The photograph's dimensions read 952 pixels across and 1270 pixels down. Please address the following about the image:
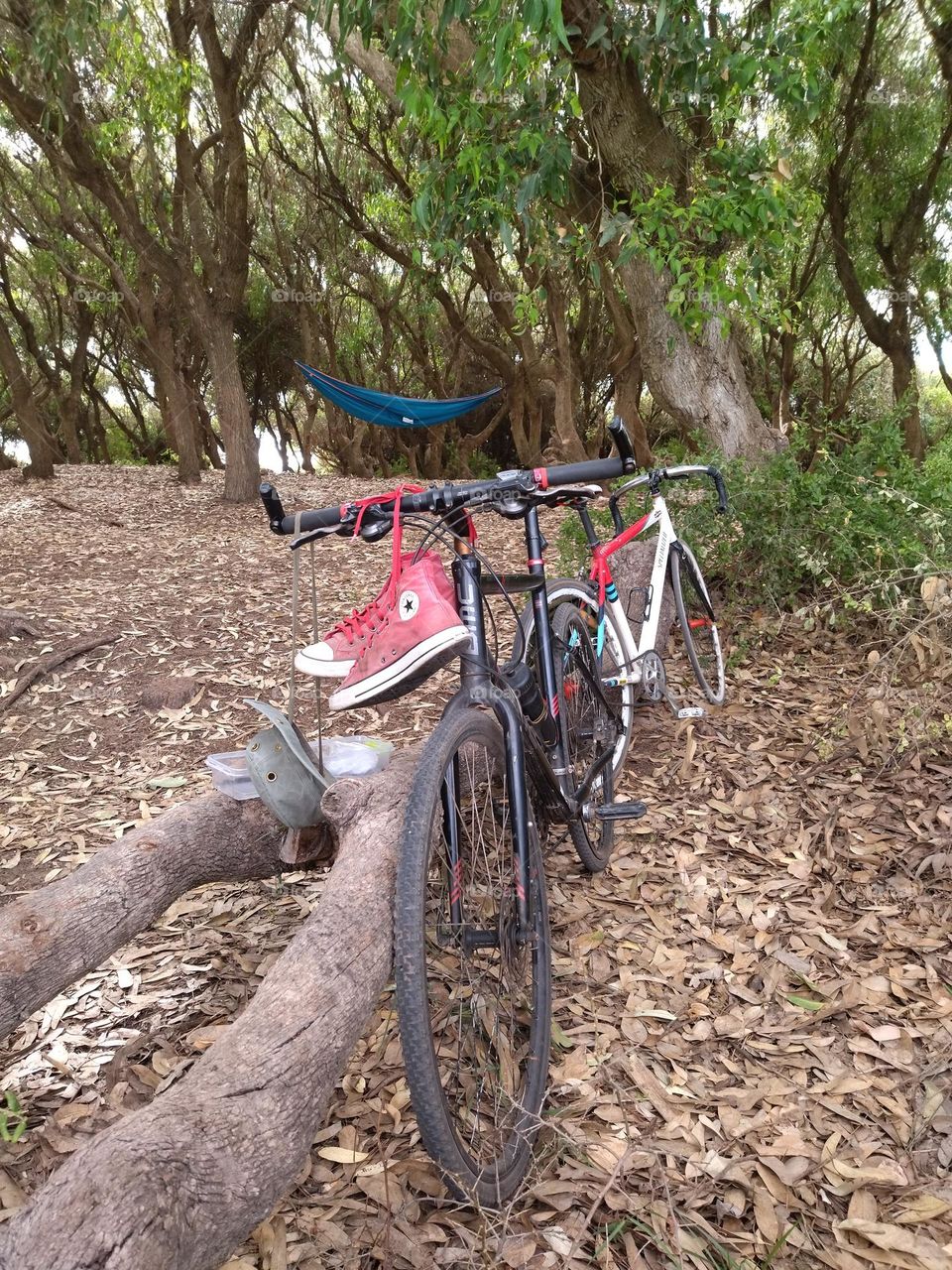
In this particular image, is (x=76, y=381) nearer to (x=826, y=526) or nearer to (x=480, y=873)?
(x=826, y=526)

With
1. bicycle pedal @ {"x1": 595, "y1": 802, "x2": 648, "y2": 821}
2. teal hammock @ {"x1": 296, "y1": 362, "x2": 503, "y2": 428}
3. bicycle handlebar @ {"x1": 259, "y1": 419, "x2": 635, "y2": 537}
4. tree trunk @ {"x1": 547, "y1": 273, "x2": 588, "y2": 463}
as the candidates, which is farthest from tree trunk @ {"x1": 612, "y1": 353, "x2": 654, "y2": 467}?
bicycle handlebar @ {"x1": 259, "y1": 419, "x2": 635, "y2": 537}

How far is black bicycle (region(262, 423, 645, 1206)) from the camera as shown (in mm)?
1691

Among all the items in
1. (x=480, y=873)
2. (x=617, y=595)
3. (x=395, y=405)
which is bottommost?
(x=480, y=873)

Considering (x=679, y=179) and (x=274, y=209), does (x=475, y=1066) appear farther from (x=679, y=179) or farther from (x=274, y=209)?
(x=274, y=209)

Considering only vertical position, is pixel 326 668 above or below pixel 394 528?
below

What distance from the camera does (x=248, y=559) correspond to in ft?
24.2

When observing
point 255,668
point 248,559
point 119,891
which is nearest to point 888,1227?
point 119,891

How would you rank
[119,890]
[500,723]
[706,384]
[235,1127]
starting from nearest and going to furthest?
[235,1127] → [119,890] → [500,723] → [706,384]

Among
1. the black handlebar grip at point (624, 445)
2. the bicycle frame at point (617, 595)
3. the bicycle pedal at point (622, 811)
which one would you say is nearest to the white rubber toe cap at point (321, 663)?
the black handlebar grip at point (624, 445)

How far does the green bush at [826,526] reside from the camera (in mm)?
4090

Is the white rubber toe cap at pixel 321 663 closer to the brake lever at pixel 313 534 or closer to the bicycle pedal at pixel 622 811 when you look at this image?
the brake lever at pixel 313 534

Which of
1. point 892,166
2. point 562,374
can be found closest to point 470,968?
point 562,374

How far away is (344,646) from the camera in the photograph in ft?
6.63

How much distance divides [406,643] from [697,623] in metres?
2.65
